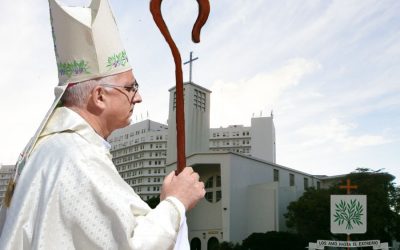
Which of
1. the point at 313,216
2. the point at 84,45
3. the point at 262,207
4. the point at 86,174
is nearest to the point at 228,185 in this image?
the point at 262,207

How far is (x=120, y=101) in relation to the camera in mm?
2035

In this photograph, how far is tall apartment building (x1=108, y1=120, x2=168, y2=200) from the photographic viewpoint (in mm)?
105875

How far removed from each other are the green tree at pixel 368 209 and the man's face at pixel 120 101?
32.8m

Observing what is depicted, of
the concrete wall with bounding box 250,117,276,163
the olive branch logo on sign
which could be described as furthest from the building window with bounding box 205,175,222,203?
the concrete wall with bounding box 250,117,276,163

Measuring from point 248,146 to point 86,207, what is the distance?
112969 millimetres

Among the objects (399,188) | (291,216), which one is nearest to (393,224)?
(399,188)

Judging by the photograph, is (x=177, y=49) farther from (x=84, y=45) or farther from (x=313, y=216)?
(x=313, y=216)

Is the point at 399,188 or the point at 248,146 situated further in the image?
the point at 248,146

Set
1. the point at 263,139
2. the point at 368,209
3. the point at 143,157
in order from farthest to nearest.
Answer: the point at 143,157 → the point at 263,139 → the point at 368,209

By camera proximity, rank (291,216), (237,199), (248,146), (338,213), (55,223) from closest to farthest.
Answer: (55,223) < (338,213) < (291,216) < (237,199) < (248,146)

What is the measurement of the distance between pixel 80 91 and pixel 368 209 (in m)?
33.3

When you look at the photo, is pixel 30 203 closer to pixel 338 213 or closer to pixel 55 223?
pixel 55 223

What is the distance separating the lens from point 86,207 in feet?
5.54

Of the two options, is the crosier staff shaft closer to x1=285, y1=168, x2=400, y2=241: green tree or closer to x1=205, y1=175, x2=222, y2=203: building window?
x1=285, y1=168, x2=400, y2=241: green tree
